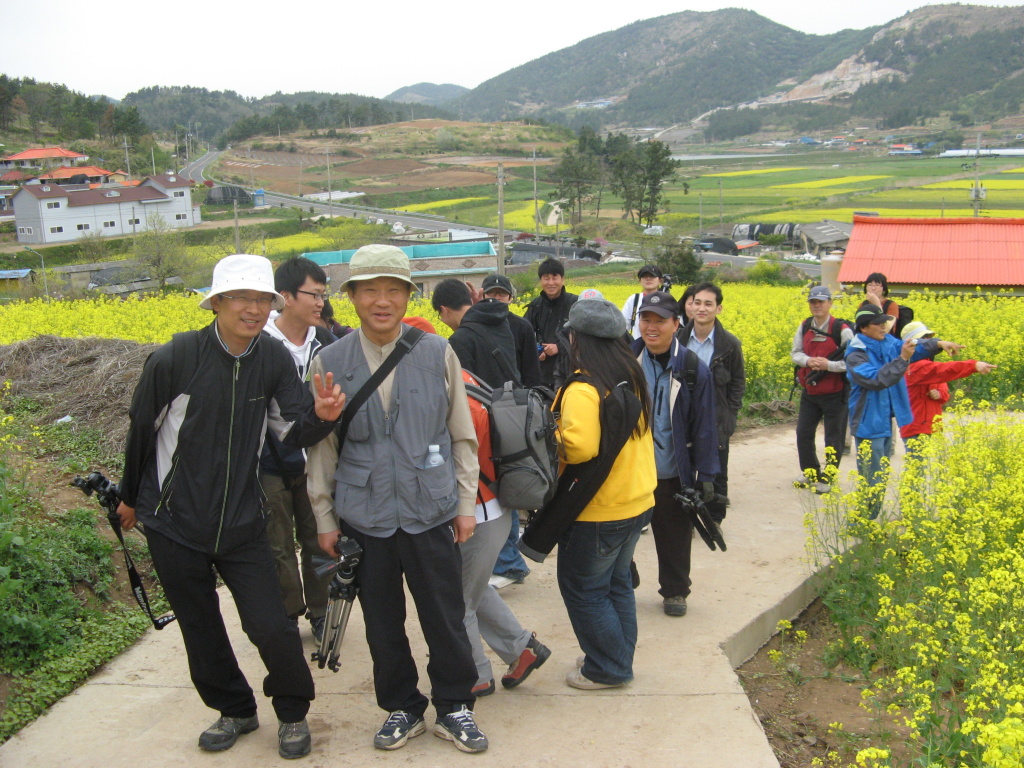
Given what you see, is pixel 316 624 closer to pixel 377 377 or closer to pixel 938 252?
pixel 377 377

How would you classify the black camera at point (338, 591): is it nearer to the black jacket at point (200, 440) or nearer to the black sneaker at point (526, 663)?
the black jacket at point (200, 440)

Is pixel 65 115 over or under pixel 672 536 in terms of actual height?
over

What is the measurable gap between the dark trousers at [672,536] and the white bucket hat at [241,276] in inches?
96.5

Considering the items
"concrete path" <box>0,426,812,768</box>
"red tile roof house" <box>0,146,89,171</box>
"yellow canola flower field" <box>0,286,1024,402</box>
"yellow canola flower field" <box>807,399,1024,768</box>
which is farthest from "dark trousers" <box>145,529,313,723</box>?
"red tile roof house" <box>0,146,89,171</box>

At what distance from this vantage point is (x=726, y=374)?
232 inches

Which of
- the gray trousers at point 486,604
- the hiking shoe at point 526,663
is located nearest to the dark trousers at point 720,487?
the hiking shoe at point 526,663

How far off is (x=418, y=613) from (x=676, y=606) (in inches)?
75.6

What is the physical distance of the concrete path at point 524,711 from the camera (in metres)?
3.45

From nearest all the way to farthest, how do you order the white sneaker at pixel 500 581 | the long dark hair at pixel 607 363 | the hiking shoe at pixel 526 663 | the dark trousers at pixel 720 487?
the long dark hair at pixel 607 363
the hiking shoe at pixel 526 663
the dark trousers at pixel 720 487
the white sneaker at pixel 500 581

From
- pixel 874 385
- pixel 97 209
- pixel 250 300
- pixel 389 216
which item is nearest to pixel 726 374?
pixel 874 385

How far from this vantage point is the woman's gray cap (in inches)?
147

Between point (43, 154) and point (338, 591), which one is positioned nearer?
point (338, 591)

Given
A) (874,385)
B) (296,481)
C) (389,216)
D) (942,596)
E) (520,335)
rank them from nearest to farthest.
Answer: (296,481), (942,596), (520,335), (874,385), (389,216)

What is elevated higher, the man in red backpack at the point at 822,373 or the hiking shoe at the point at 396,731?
the man in red backpack at the point at 822,373
